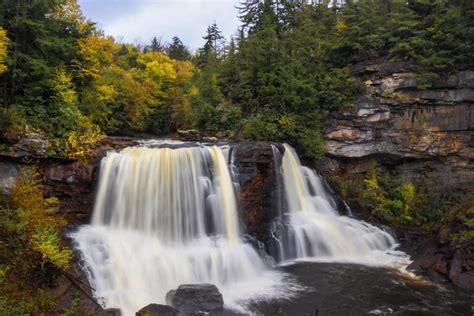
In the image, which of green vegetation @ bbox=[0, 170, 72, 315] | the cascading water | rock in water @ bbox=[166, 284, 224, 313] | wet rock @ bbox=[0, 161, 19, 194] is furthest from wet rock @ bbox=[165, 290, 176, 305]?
wet rock @ bbox=[0, 161, 19, 194]

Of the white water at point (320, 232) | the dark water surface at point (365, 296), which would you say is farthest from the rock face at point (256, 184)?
the dark water surface at point (365, 296)

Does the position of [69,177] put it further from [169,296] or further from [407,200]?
[407,200]

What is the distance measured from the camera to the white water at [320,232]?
14734 millimetres

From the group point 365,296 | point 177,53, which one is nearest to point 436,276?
point 365,296

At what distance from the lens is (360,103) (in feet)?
66.7

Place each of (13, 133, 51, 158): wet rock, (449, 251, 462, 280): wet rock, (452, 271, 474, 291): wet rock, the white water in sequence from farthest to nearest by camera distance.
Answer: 1. the white water
2. (13, 133, 51, 158): wet rock
3. (449, 251, 462, 280): wet rock
4. (452, 271, 474, 291): wet rock

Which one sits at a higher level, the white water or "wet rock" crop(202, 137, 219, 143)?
"wet rock" crop(202, 137, 219, 143)

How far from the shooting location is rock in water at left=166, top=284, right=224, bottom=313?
31.2ft

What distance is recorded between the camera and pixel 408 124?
19.8 m

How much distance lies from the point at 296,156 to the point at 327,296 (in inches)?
350

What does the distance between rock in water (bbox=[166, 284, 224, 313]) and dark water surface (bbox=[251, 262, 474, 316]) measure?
3.92 ft

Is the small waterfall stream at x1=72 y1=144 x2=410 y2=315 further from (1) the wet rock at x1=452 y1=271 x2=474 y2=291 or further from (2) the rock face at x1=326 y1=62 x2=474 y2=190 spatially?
(2) the rock face at x1=326 y1=62 x2=474 y2=190

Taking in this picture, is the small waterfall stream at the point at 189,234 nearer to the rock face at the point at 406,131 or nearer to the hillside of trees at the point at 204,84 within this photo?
the hillside of trees at the point at 204,84

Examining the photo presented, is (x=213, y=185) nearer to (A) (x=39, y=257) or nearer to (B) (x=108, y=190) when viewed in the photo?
(B) (x=108, y=190)
